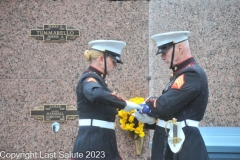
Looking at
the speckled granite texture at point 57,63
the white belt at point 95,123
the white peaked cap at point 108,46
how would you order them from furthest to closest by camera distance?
the speckled granite texture at point 57,63
the white peaked cap at point 108,46
the white belt at point 95,123

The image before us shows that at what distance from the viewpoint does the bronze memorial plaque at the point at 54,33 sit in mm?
5145

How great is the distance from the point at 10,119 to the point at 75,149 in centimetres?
156

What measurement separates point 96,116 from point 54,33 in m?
1.69

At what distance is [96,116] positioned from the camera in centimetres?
378

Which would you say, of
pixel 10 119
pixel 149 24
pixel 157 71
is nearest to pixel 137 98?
pixel 157 71

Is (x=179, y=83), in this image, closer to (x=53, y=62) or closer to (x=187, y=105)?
(x=187, y=105)

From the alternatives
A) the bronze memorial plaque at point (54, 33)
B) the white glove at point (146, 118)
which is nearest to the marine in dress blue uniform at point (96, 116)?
the white glove at point (146, 118)

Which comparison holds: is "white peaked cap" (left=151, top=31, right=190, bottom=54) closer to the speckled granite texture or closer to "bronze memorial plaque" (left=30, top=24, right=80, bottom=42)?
the speckled granite texture

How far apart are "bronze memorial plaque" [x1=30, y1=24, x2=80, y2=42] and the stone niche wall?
0.16ft

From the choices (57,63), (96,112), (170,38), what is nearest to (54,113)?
(57,63)

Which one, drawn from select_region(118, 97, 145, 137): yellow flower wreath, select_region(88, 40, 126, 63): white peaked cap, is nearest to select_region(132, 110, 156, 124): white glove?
select_region(88, 40, 126, 63): white peaked cap

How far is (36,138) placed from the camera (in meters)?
5.08

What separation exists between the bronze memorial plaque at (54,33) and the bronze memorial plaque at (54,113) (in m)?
0.76

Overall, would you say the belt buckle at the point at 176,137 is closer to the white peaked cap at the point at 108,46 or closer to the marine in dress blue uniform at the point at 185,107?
the marine in dress blue uniform at the point at 185,107
